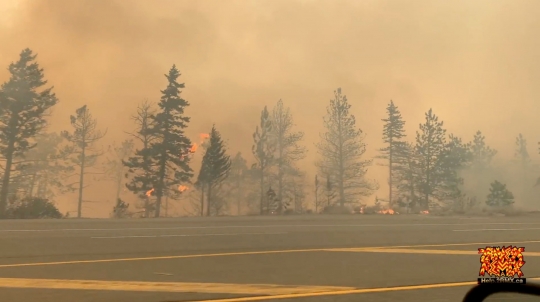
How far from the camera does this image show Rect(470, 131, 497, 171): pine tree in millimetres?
68769

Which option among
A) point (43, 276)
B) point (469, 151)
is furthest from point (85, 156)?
point (43, 276)

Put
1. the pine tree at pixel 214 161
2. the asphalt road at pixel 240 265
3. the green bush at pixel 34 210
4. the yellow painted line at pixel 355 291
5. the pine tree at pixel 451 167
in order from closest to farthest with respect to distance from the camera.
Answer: the yellow painted line at pixel 355 291
the asphalt road at pixel 240 265
the green bush at pixel 34 210
the pine tree at pixel 214 161
the pine tree at pixel 451 167

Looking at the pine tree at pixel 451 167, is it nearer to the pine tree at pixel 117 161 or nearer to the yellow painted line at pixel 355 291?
the pine tree at pixel 117 161

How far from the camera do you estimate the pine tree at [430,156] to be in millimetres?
60188

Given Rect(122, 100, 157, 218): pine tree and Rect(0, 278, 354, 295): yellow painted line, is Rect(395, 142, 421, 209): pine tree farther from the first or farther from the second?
Rect(0, 278, 354, 295): yellow painted line

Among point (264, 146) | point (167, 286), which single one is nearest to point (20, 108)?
point (264, 146)

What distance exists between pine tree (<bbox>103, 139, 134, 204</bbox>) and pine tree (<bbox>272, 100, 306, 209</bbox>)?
16253 mm

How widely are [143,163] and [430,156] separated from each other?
33476mm

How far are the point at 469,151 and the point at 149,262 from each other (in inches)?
2513

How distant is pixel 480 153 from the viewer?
70562 mm

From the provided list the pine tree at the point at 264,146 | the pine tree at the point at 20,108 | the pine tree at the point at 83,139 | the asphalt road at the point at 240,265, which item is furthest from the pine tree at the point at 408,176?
the asphalt road at the point at 240,265

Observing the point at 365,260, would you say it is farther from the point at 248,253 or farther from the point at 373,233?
the point at 373,233

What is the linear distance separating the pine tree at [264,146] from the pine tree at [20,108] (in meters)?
24.8

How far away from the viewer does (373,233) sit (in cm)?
1585
